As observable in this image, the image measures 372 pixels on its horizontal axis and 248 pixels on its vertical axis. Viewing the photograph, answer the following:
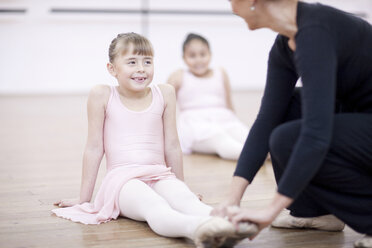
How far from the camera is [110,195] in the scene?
181 centimetres

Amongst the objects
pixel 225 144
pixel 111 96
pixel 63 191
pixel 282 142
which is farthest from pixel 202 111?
pixel 282 142

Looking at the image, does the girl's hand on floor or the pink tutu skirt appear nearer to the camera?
the girl's hand on floor

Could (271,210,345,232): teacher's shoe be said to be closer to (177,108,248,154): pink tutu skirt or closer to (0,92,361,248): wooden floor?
(0,92,361,248): wooden floor

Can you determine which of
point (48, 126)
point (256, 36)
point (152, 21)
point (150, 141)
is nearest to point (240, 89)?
point (256, 36)

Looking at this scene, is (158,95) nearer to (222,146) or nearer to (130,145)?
(130,145)

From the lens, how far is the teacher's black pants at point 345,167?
4.55ft

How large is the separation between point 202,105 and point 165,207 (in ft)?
6.29

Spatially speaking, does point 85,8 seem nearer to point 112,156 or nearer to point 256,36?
point 256,36

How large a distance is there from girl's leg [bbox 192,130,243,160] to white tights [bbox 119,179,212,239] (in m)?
1.16

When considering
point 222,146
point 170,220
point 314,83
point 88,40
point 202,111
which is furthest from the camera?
point 88,40

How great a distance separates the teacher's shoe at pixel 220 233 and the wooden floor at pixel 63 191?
18 centimetres

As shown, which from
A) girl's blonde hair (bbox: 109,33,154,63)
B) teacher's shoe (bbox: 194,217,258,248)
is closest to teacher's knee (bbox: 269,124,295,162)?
teacher's shoe (bbox: 194,217,258,248)

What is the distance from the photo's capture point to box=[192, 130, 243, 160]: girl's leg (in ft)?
9.78

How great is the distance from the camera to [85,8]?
6805 mm
